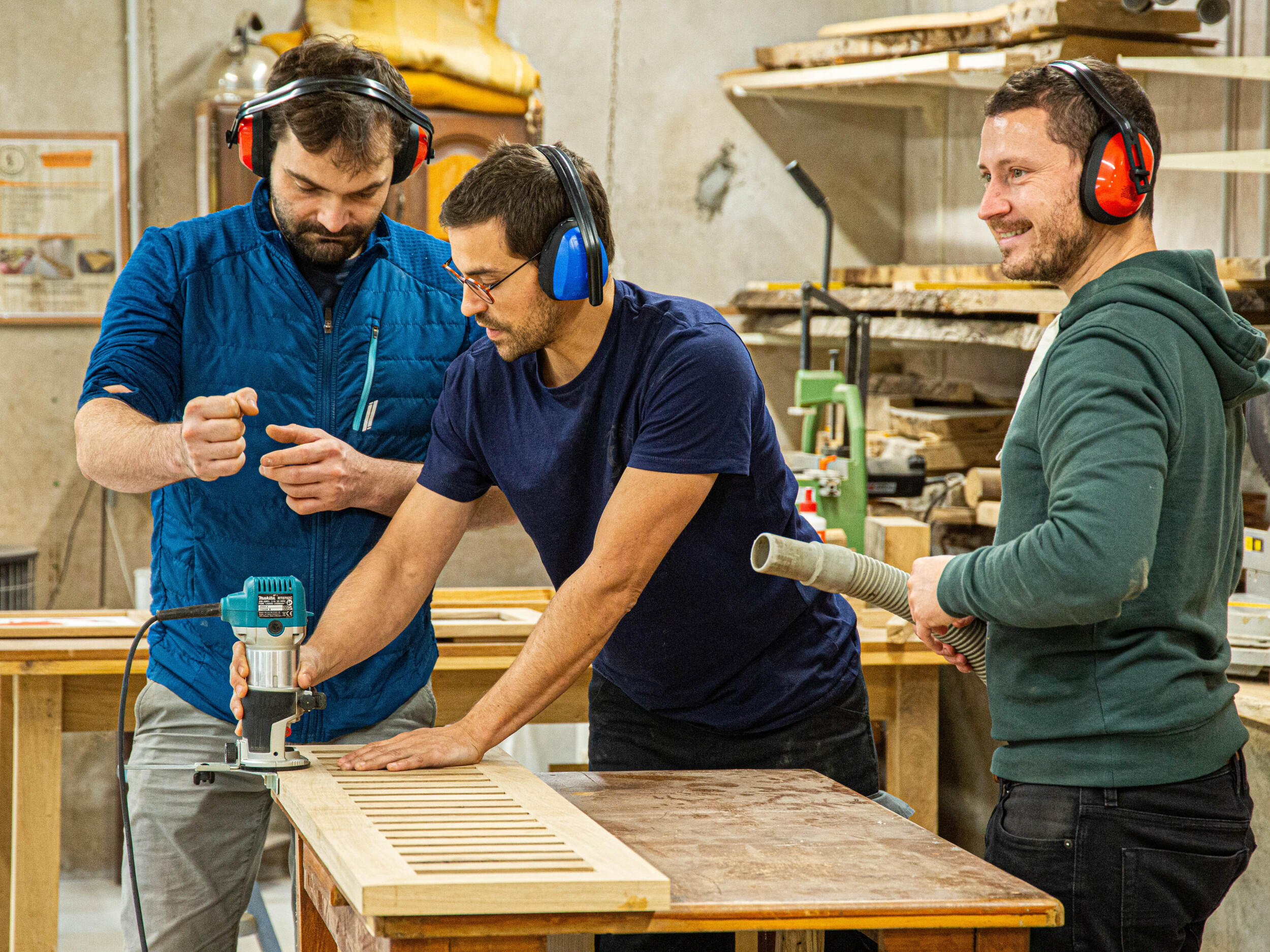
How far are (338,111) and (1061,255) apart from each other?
1.03 m

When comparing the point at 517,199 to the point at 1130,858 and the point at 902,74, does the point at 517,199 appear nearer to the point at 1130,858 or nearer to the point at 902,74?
the point at 1130,858

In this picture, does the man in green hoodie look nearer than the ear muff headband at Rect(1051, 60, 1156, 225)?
Yes

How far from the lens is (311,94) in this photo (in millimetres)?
1887

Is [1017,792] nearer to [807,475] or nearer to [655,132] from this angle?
[807,475]

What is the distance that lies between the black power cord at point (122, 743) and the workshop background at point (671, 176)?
283 cm

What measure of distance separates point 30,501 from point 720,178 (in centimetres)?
308

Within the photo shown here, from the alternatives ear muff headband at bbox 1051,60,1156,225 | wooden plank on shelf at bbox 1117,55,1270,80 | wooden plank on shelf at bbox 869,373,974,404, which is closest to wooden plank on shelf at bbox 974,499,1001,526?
wooden plank on shelf at bbox 869,373,974,404

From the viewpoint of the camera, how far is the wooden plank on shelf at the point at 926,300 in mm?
4062

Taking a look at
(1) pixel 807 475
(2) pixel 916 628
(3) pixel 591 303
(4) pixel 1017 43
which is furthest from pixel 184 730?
(4) pixel 1017 43

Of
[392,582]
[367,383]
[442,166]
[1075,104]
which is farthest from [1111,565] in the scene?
[442,166]

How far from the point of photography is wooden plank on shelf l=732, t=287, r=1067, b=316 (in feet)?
13.3

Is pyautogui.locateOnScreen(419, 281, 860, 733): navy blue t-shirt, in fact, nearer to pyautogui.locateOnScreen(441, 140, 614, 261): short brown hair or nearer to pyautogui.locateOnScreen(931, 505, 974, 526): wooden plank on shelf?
pyautogui.locateOnScreen(441, 140, 614, 261): short brown hair

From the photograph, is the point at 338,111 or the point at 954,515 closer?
the point at 338,111

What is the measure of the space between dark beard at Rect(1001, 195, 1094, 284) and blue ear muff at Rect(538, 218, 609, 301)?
54 cm
